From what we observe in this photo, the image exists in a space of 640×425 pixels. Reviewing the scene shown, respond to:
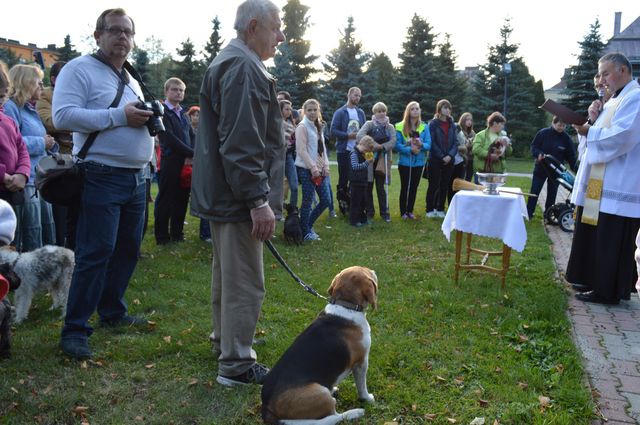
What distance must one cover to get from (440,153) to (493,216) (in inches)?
200

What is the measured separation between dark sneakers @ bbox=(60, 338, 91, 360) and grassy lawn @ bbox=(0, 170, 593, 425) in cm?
6

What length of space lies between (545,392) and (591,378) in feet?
1.62

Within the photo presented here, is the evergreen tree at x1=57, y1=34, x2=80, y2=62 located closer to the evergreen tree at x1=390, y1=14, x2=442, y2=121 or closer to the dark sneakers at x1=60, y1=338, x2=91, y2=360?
the evergreen tree at x1=390, y1=14, x2=442, y2=121

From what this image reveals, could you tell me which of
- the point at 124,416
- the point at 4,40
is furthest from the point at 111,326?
the point at 4,40

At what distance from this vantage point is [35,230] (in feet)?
17.7

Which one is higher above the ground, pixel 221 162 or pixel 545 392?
pixel 221 162

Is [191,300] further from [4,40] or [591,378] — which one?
[4,40]

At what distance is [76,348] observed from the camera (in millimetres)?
3836

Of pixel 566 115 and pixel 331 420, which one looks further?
pixel 566 115

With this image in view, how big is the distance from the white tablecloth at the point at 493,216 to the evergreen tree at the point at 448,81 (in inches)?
1138

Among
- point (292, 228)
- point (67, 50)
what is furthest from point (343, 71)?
point (292, 228)

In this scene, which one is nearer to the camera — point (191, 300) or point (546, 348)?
point (546, 348)

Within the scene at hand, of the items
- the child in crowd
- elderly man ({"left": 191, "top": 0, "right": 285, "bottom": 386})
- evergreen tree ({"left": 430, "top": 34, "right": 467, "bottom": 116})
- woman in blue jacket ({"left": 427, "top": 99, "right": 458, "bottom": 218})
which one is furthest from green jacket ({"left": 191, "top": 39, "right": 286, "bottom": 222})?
evergreen tree ({"left": 430, "top": 34, "right": 467, "bottom": 116})

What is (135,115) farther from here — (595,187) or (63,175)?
(595,187)
